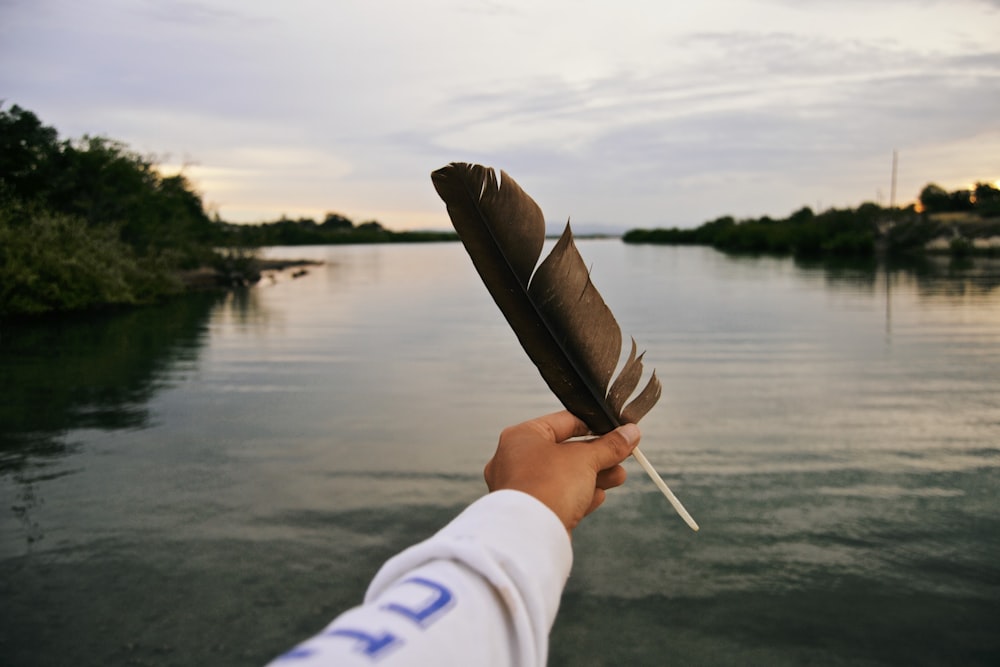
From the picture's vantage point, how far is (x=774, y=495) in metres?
5.61

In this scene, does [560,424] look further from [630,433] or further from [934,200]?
[934,200]

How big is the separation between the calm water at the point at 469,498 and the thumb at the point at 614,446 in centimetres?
252

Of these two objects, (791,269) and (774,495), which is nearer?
(774,495)

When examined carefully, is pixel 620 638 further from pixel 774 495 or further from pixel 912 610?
pixel 774 495

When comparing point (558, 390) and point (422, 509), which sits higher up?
point (558, 390)

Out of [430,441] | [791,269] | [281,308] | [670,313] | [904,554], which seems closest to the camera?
[904,554]

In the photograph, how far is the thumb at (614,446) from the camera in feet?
4.17

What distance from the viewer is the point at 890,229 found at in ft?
181

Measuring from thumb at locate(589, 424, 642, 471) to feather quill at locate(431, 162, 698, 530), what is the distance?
159mm

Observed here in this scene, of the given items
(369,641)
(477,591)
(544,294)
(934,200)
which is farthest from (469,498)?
(934,200)

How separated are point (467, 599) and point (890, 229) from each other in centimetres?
6256

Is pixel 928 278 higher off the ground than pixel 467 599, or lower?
lower

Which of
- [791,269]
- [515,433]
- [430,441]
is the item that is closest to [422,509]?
[430,441]

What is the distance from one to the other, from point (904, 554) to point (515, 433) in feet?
14.4
